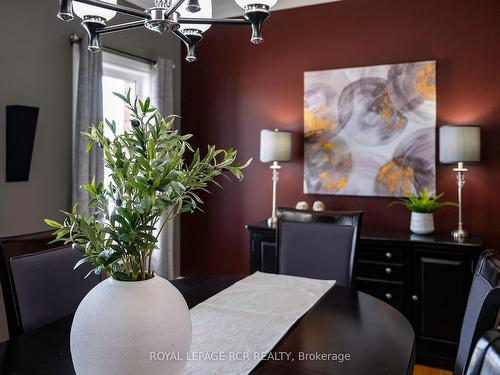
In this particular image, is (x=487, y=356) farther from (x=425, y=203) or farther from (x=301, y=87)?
(x=301, y=87)

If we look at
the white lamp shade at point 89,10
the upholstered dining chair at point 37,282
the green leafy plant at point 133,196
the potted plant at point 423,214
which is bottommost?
the upholstered dining chair at point 37,282

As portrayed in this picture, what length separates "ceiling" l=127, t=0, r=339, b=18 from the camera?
358cm

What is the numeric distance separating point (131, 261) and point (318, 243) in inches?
54.8

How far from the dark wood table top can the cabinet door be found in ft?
4.11

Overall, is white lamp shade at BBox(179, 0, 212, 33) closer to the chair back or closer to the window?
the chair back

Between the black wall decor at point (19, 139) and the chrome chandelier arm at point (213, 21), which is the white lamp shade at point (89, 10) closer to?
the chrome chandelier arm at point (213, 21)

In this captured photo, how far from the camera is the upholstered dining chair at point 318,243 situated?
215 centimetres

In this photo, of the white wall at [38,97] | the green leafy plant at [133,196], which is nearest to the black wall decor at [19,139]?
the white wall at [38,97]

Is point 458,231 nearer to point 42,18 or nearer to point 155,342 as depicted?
point 155,342

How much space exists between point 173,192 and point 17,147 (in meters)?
2.00

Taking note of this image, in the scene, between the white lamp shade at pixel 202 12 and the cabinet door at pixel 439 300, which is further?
the cabinet door at pixel 439 300

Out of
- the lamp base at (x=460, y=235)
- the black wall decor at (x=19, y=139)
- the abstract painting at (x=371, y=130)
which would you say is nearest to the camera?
the black wall decor at (x=19, y=139)

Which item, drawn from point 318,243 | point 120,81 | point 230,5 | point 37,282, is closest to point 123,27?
point 37,282

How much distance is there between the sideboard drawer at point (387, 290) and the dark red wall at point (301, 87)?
61cm
